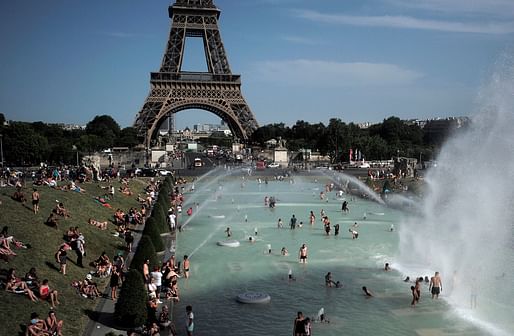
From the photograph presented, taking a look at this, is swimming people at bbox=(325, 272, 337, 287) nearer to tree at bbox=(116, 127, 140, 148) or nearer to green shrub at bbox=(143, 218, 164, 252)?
green shrub at bbox=(143, 218, 164, 252)

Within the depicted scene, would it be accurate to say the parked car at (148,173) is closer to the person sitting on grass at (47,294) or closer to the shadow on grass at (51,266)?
the shadow on grass at (51,266)

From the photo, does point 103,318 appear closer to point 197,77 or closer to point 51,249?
point 51,249

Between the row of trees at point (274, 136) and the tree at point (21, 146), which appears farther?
the row of trees at point (274, 136)

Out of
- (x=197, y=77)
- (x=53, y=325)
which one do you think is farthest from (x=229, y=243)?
(x=197, y=77)

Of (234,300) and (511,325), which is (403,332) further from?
(234,300)

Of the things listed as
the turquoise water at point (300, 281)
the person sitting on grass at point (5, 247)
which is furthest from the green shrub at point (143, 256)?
the person sitting on grass at point (5, 247)

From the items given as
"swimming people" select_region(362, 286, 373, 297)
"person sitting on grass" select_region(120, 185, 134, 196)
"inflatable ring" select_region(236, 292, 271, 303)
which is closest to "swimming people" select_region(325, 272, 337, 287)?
"swimming people" select_region(362, 286, 373, 297)

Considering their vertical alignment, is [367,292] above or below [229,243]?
below
